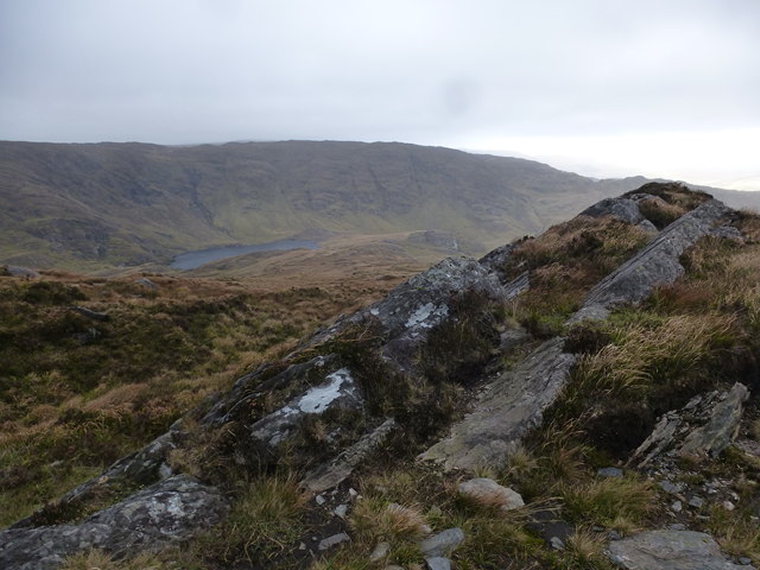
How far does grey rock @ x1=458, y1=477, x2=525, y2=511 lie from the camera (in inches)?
197

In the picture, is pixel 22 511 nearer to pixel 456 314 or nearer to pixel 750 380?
pixel 456 314

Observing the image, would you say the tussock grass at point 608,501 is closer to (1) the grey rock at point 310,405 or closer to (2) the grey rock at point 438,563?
(2) the grey rock at point 438,563

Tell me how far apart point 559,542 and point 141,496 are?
489 cm

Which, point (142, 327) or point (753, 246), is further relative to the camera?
point (142, 327)

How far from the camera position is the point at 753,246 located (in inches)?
539

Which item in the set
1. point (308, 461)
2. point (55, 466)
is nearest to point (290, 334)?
point (55, 466)

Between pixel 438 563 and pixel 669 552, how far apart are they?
2.34 meters

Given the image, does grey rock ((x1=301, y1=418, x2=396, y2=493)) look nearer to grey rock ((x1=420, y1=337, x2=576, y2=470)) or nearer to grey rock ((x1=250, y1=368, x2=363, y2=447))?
grey rock ((x1=250, y1=368, x2=363, y2=447))

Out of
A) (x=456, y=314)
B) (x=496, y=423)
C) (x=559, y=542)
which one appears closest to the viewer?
(x=559, y=542)

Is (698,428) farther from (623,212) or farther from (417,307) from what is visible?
(623,212)

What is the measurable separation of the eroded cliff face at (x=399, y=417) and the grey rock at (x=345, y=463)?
17 mm

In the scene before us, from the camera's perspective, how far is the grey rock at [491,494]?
5.00 meters

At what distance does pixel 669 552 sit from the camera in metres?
4.42

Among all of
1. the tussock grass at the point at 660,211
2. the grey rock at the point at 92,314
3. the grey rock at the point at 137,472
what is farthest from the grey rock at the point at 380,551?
the grey rock at the point at 92,314
